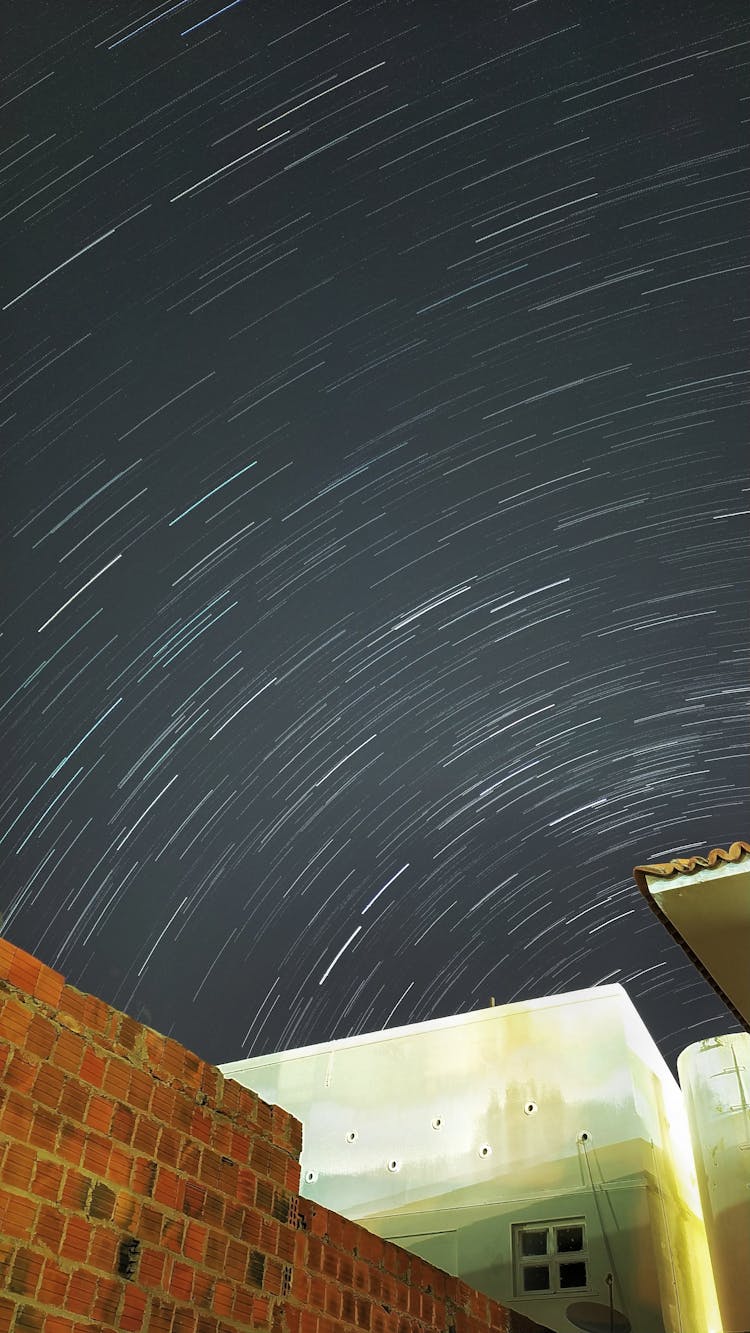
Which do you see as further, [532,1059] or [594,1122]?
[532,1059]

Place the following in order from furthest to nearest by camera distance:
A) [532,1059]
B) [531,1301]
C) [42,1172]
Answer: [532,1059], [531,1301], [42,1172]

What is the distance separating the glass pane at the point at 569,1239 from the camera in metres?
12.1

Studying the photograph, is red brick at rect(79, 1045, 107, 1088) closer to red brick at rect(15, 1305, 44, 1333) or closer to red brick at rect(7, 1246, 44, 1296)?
red brick at rect(7, 1246, 44, 1296)

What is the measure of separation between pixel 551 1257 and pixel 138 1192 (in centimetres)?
922

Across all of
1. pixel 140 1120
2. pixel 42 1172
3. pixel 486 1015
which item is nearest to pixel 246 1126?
pixel 140 1120

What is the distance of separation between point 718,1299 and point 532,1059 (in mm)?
3567

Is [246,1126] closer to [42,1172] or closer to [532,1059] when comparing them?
[42,1172]

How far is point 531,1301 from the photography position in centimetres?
1195

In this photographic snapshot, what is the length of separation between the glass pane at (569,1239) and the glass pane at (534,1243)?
174 millimetres

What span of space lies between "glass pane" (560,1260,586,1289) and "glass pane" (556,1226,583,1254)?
15cm

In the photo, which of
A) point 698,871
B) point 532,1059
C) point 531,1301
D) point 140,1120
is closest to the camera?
point 140,1120

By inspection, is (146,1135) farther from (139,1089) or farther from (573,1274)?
(573,1274)

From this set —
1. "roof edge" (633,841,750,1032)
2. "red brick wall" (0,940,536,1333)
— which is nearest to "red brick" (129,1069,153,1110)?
"red brick wall" (0,940,536,1333)

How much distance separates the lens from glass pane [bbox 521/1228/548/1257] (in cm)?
1228
